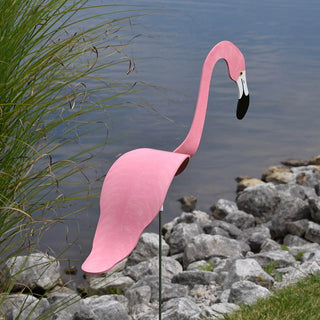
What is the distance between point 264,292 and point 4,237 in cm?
145

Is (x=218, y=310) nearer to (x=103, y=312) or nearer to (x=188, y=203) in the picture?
(x=103, y=312)

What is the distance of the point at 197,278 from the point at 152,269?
1.60 ft

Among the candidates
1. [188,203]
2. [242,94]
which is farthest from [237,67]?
[188,203]

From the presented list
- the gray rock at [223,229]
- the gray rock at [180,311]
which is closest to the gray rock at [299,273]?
the gray rock at [180,311]

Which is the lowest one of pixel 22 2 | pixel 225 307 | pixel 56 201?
pixel 225 307

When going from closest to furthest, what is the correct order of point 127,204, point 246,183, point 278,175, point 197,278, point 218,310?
point 127,204 < point 218,310 < point 197,278 < point 246,183 < point 278,175

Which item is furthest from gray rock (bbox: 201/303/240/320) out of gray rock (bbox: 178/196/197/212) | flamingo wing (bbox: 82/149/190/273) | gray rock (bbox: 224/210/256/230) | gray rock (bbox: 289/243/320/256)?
gray rock (bbox: 178/196/197/212)

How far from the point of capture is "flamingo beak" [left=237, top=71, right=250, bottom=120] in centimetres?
261

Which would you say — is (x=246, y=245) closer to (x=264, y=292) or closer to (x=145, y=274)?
(x=145, y=274)

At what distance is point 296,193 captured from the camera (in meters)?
5.80

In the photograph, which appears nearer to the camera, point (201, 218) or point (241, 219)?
point (241, 219)

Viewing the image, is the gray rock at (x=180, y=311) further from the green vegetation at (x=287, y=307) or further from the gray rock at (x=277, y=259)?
the gray rock at (x=277, y=259)

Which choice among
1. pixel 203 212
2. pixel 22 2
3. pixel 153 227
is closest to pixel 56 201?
pixel 22 2

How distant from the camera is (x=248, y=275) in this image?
344 centimetres
